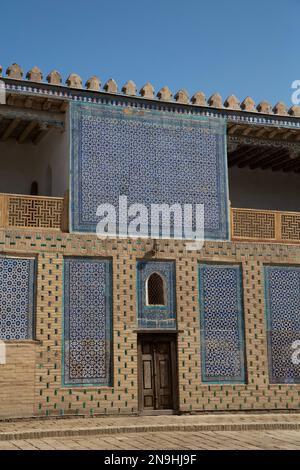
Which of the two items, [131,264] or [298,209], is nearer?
[131,264]

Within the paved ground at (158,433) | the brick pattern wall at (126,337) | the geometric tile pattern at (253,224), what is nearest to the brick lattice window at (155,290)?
the brick pattern wall at (126,337)

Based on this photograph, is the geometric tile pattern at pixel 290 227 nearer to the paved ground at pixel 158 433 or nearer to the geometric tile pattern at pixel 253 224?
the geometric tile pattern at pixel 253 224

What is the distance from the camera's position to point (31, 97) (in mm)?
14742

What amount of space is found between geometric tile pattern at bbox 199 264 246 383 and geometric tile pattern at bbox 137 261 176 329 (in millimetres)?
597

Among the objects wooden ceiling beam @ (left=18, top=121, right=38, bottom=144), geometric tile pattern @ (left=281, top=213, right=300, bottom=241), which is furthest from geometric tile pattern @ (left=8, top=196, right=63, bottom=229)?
geometric tile pattern @ (left=281, top=213, right=300, bottom=241)

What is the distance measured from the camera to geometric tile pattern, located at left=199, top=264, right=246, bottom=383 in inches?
592

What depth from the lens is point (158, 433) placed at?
1270 cm

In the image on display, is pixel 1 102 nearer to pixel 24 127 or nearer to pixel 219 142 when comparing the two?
pixel 24 127

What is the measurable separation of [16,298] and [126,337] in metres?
2.15

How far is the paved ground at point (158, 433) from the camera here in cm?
1112

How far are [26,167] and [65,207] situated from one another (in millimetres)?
2611

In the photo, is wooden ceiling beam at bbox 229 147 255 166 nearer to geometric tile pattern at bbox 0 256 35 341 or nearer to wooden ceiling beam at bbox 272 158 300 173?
wooden ceiling beam at bbox 272 158 300 173

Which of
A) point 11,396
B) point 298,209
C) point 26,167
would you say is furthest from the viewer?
point 298,209

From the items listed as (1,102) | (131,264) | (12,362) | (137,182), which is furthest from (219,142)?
(12,362)
